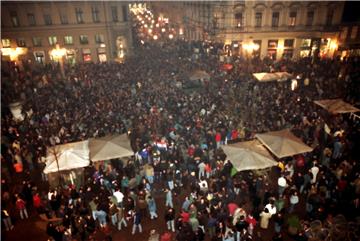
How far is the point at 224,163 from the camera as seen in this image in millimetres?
13227

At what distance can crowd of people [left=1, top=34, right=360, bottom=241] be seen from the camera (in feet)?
34.2

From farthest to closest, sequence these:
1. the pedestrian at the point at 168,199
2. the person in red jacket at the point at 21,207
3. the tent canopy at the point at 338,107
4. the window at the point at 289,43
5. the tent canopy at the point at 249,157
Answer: the window at the point at 289,43, the tent canopy at the point at 338,107, the pedestrian at the point at 168,199, the tent canopy at the point at 249,157, the person in red jacket at the point at 21,207

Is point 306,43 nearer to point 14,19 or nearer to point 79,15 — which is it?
point 79,15

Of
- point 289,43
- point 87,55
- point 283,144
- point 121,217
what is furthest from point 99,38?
point 283,144

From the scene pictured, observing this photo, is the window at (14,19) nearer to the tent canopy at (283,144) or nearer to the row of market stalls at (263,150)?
the row of market stalls at (263,150)

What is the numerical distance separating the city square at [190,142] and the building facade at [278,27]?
5.9 inches

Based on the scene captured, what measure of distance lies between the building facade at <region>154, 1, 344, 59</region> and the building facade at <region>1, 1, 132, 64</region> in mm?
12722

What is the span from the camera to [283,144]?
1244cm

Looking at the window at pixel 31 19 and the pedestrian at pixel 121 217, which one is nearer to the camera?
the pedestrian at pixel 121 217

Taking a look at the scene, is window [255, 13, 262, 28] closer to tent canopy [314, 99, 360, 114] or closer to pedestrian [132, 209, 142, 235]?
tent canopy [314, 99, 360, 114]

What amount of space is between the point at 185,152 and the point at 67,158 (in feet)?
16.8

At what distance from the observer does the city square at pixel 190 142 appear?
10.6m

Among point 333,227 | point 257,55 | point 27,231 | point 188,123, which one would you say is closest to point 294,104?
point 188,123

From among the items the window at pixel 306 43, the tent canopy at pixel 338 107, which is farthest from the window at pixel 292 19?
the tent canopy at pixel 338 107
